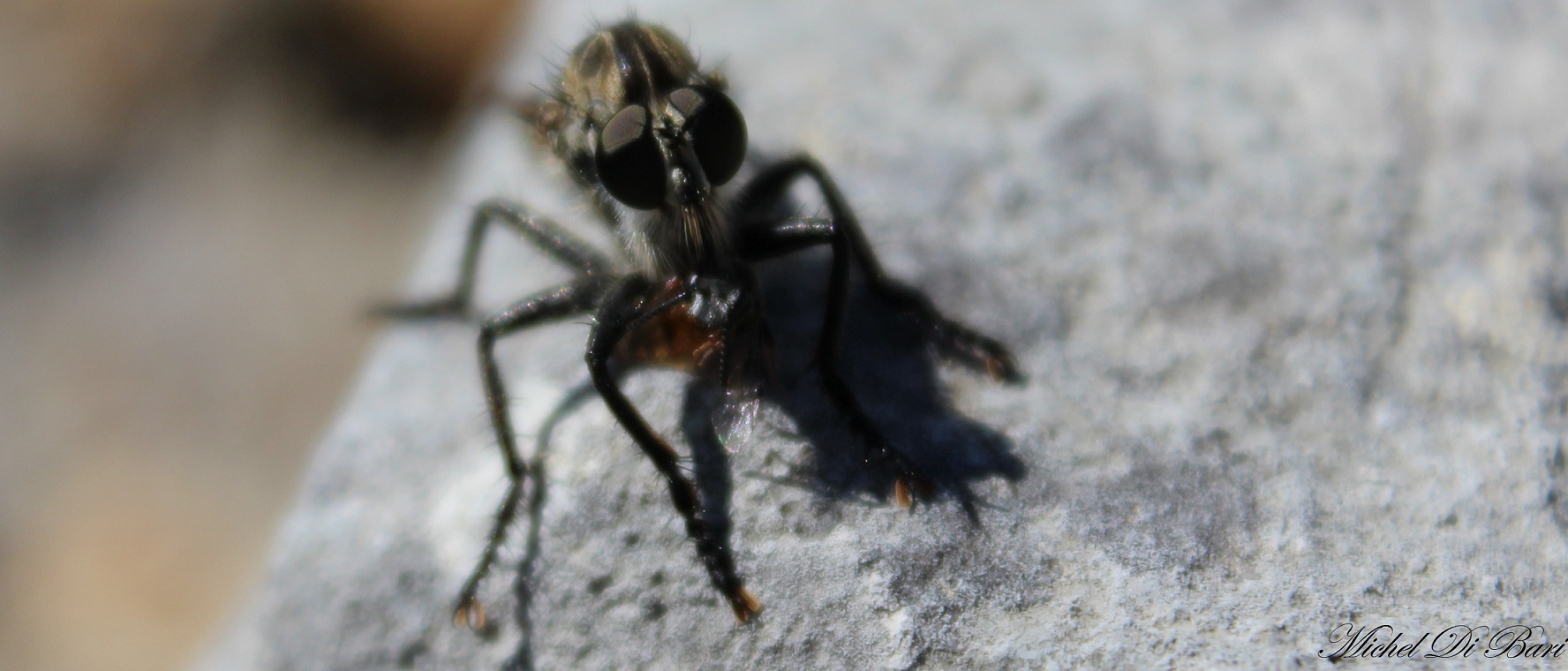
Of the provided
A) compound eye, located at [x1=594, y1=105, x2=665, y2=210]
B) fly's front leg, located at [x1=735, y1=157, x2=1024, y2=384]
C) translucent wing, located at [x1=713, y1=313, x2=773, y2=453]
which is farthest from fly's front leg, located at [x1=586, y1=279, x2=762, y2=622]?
fly's front leg, located at [x1=735, y1=157, x2=1024, y2=384]

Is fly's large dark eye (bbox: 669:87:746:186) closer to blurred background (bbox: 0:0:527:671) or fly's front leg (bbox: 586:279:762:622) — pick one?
fly's front leg (bbox: 586:279:762:622)

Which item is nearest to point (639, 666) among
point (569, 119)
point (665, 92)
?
point (665, 92)

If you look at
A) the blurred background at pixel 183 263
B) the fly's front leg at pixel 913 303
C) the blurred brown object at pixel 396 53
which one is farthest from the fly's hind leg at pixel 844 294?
the blurred brown object at pixel 396 53

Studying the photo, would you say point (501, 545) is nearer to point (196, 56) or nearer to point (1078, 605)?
point (1078, 605)

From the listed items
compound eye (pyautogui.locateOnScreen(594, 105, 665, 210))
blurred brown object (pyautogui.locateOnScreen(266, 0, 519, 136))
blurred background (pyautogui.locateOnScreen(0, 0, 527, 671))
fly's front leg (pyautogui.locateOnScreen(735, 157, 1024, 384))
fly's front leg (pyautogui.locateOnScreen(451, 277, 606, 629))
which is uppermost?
compound eye (pyautogui.locateOnScreen(594, 105, 665, 210))

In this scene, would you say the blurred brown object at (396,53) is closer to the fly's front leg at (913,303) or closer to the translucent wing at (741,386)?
the fly's front leg at (913,303)

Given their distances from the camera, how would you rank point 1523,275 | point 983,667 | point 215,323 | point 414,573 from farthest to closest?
point 215,323, point 1523,275, point 414,573, point 983,667

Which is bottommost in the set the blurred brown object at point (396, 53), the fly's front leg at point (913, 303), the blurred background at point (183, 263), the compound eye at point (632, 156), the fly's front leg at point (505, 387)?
the blurred background at point (183, 263)
